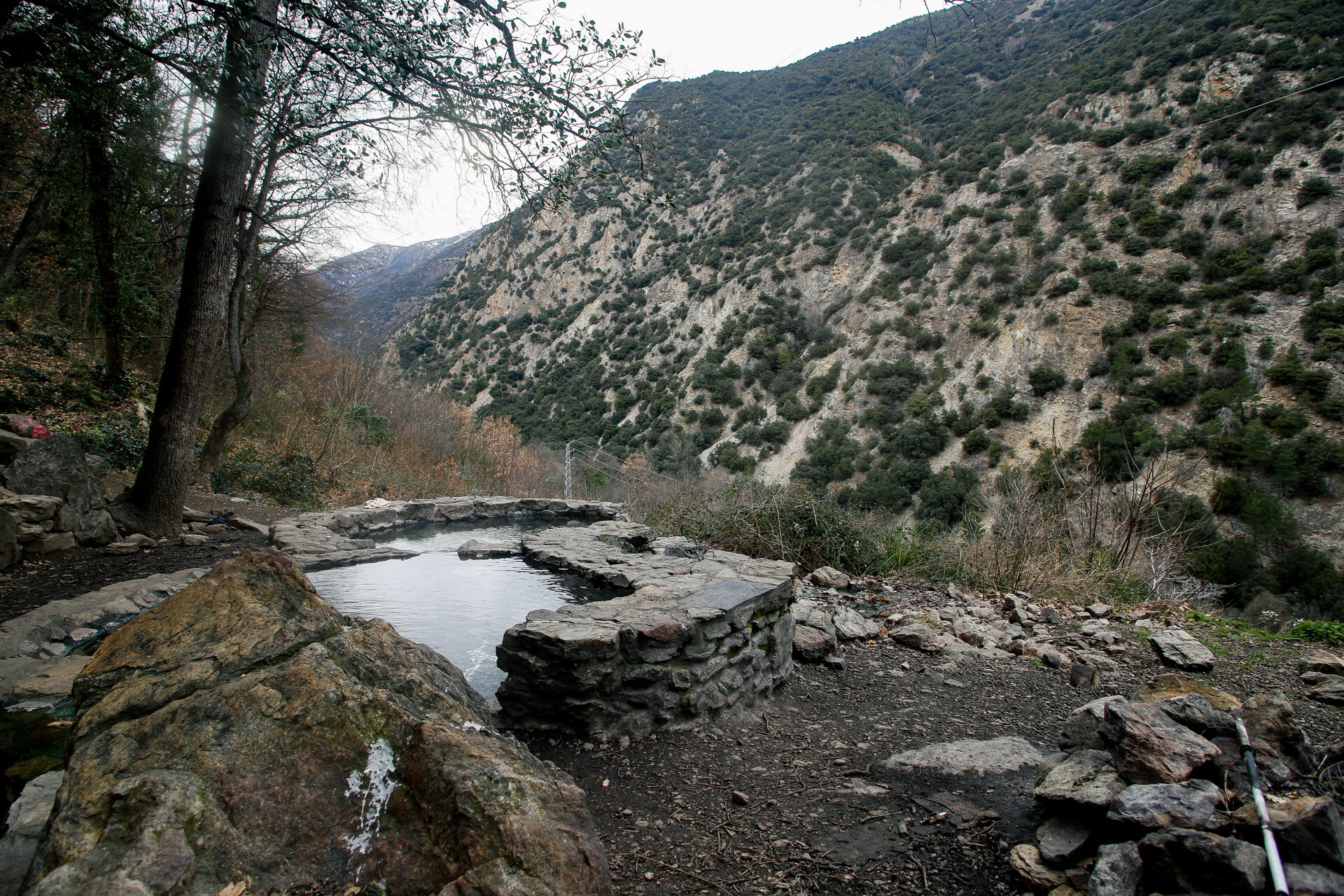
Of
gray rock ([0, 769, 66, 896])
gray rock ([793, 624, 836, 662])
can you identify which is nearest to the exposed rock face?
gray rock ([0, 769, 66, 896])

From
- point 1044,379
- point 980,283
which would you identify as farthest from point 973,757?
point 980,283

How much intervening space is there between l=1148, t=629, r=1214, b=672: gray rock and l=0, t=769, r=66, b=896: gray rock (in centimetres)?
521

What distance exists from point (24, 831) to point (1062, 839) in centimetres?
293

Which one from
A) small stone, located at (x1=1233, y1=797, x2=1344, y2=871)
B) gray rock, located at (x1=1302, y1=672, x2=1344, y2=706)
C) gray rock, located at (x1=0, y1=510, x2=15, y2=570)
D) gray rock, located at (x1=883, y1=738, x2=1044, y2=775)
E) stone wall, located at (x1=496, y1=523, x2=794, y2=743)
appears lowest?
gray rock, located at (x1=1302, y1=672, x2=1344, y2=706)

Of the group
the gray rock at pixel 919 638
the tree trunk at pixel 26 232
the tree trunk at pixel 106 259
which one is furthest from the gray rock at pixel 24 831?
the tree trunk at pixel 26 232

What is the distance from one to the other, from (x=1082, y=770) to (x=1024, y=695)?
70.0 inches

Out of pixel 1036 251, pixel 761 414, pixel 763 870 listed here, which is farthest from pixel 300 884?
pixel 1036 251

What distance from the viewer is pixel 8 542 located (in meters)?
4.29

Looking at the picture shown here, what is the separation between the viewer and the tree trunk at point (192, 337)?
520cm

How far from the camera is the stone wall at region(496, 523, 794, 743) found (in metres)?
2.84

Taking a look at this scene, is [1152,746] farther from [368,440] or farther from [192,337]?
[368,440]

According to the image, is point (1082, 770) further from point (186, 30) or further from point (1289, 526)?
point (1289, 526)

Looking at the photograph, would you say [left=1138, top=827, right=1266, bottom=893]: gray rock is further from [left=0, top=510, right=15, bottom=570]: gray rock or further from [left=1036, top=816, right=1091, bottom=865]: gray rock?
[left=0, top=510, right=15, bottom=570]: gray rock

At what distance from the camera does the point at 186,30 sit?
387cm
